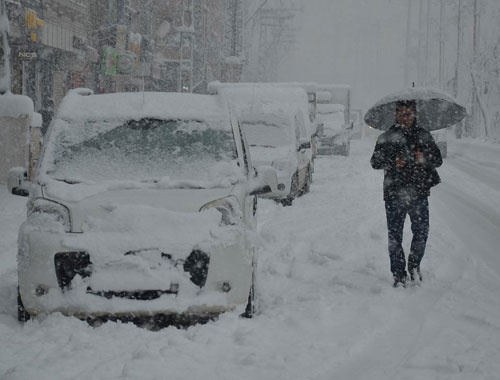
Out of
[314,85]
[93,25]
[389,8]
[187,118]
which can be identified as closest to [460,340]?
[187,118]

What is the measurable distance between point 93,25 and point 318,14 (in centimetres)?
12959

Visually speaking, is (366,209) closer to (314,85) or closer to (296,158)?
(296,158)

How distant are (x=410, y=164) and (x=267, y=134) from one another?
724cm

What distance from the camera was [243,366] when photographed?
460cm

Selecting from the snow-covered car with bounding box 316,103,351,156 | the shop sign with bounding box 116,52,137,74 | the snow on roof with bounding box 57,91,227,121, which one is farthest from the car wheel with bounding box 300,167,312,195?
the shop sign with bounding box 116,52,137,74

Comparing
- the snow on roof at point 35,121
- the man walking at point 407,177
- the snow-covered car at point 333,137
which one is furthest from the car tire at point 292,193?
the snow-covered car at point 333,137

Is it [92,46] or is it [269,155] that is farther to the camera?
[92,46]

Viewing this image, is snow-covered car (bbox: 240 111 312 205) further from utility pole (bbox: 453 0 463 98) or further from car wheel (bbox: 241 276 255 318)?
utility pole (bbox: 453 0 463 98)

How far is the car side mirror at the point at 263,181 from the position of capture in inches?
234

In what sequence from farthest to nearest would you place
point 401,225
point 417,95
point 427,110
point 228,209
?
point 427,110 < point 417,95 < point 401,225 < point 228,209

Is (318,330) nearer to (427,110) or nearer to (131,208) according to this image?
(131,208)

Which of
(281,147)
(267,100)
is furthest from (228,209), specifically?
(267,100)

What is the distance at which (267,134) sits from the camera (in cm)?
1400

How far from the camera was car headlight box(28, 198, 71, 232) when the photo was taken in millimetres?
5219
